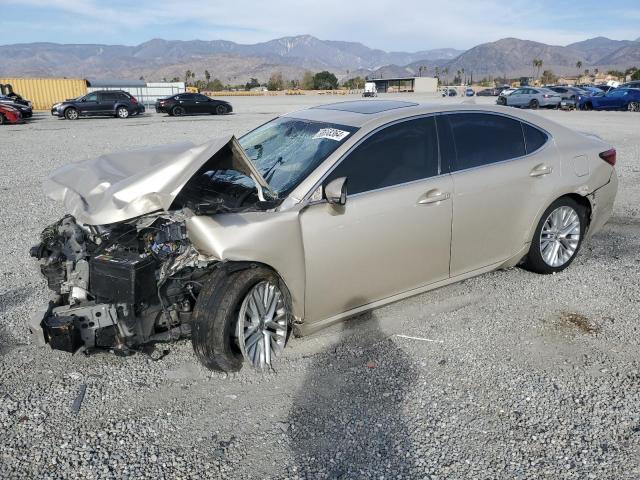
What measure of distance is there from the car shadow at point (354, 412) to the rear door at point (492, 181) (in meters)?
1.09

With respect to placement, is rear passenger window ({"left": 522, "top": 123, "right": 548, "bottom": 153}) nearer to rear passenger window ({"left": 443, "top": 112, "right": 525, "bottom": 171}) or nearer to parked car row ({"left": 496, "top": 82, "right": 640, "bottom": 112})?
rear passenger window ({"left": 443, "top": 112, "right": 525, "bottom": 171})

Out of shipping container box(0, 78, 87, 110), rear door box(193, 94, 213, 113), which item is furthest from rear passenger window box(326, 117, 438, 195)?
shipping container box(0, 78, 87, 110)

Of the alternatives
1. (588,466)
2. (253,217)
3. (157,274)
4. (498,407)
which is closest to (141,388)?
(157,274)

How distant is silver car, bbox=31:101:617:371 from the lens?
3311 mm

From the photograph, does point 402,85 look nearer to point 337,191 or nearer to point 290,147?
point 290,147

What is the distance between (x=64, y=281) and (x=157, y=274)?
0.78m

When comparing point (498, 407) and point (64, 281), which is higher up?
point (64, 281)

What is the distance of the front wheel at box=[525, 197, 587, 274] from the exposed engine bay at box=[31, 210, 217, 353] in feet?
10.1

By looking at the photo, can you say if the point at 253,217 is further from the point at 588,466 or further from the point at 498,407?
the point at 588,466

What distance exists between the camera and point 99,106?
91.6ft

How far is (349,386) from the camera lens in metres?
3.45

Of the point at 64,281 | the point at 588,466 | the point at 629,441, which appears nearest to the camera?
the point at 588,466

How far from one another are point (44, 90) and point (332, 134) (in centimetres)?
4192

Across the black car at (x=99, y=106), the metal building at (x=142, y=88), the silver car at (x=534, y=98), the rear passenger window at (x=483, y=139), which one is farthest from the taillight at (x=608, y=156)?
the metal building at (x=142, y=88)
